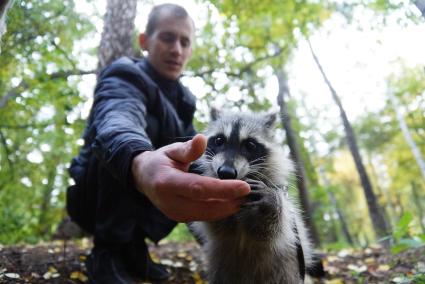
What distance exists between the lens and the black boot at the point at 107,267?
3.23m

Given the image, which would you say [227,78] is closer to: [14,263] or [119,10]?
[119,10]

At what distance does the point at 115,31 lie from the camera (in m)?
5.64

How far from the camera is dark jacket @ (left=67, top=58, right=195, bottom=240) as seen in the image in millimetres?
2119

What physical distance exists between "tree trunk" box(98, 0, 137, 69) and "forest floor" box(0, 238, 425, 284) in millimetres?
2920

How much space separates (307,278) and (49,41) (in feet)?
12.4

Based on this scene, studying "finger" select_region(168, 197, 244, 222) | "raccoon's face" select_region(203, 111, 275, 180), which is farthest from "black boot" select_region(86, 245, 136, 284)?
"finger" select_region(168, 197, 244, 222)

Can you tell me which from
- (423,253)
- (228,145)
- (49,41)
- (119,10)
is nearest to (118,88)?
(228,145)

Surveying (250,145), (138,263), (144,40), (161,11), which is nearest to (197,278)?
(138,263)

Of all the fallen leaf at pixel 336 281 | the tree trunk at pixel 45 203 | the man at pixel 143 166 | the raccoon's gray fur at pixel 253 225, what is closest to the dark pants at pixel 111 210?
the man at pixel 143 166

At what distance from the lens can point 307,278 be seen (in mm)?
3477

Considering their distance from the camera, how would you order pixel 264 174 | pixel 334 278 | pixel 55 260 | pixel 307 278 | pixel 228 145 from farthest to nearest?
pixel 334 278 → pixel 55 260 → pixel 307 278 → pixel 264 174 → pixel 228 145

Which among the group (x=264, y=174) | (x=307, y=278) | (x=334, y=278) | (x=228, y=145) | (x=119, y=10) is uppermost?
(x=119, y=10)

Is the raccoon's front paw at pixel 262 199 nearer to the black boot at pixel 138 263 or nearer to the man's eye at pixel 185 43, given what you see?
the black boot at pixel 138 263

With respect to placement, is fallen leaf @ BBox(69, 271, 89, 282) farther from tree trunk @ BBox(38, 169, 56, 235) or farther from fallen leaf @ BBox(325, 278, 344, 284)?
tree trunk @ BBox(38, 169, 56, 235)
